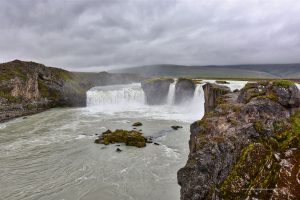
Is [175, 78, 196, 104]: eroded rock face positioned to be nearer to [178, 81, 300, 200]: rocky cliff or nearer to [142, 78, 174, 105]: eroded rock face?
[142, 78, 174, 105]: eroded rock face

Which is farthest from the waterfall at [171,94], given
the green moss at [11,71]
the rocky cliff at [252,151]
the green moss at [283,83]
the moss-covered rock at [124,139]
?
the green moss at [283,83]

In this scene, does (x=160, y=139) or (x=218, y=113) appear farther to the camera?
(x=160, y=139)

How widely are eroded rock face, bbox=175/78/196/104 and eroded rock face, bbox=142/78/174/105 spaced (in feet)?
20.5

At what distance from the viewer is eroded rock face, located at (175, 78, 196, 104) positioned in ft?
207

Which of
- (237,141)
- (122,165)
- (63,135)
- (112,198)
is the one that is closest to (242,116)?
(237,141)

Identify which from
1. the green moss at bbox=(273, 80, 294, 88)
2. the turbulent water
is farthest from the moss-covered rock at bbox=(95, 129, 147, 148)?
the green moss at bbox=(273, 80, 294, 88)

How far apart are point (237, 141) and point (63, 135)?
3207 cm

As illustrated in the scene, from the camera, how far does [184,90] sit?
64938 mm

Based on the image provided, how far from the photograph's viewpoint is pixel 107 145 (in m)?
30.9

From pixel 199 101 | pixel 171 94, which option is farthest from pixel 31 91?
pixel 199 101

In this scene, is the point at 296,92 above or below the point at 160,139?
above

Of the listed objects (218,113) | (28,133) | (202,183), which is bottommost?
(28,133)

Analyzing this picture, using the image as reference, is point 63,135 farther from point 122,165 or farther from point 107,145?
point 122,165

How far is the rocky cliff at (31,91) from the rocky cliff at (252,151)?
177 feet
